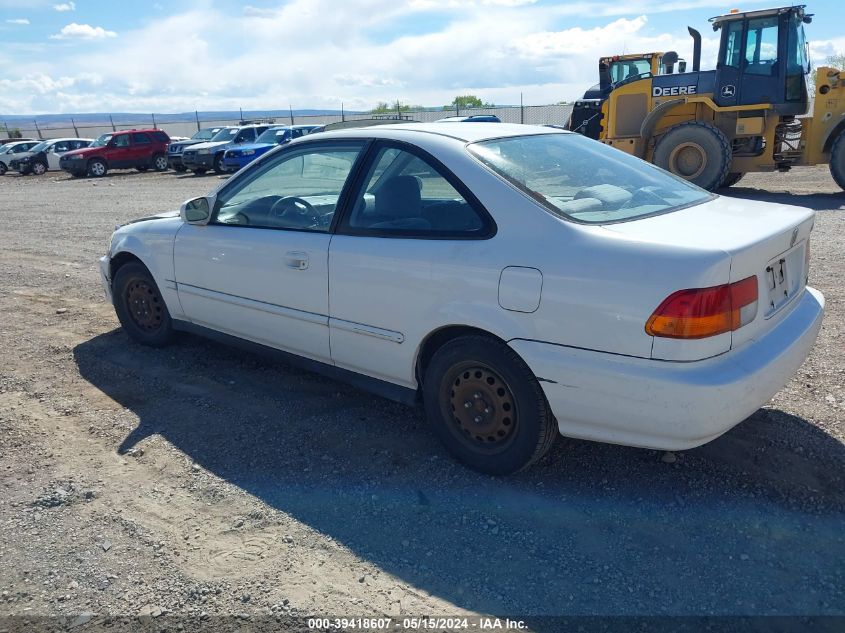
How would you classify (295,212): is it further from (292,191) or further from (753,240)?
(753,240)

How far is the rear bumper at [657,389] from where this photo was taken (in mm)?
2838

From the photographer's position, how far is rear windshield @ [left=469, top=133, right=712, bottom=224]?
334cm

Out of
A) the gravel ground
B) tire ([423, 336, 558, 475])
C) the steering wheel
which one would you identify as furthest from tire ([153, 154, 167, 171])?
tire ([423, 336, 558, 475])

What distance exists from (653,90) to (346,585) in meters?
13.4

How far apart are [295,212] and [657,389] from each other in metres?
2.41

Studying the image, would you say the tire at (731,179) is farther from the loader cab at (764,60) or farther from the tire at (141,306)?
the tire at (141,306)

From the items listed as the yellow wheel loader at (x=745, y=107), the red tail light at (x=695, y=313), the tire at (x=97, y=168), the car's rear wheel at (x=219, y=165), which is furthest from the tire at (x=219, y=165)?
the red tail light at (x=695, y=313)

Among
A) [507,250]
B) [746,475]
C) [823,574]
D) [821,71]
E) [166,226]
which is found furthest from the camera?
[821,71]

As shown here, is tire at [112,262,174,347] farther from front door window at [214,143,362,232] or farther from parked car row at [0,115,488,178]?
parked car row at [0,115,488,178]

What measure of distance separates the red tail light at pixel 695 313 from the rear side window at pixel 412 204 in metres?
0.90

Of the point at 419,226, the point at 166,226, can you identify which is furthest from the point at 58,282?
the point at 419,226

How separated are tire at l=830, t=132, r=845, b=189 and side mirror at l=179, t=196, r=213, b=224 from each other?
11895 mm

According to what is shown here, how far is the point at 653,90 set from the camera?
14.0m

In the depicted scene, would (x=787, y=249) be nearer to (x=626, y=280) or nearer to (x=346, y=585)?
(x=626, y=280)
